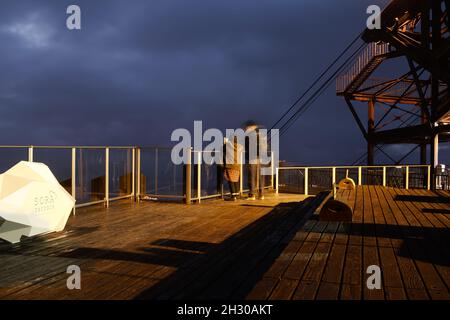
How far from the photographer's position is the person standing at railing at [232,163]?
10.9 m

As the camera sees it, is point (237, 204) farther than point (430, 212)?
Yes

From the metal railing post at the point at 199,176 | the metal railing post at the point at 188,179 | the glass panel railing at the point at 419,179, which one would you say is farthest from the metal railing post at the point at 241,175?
the glass panel railing at the point at 419,179

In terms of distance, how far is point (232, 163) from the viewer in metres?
11.0

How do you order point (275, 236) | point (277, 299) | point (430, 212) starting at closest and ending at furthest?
point (277, 299) → point (275, 236) → point (430, 212)

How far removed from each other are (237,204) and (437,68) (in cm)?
1209

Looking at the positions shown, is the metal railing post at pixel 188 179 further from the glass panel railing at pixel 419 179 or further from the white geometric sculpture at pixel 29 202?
the glass panel railing at pixel 419 179

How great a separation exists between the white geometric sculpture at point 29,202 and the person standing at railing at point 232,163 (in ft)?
17.4

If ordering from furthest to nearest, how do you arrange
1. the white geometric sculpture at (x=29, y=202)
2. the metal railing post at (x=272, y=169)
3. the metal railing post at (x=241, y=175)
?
the metal railing post at (x=272, y=169) < the metal railing post at (x=241, y=175) < the white geometric sculpture at (x=29, y=202)

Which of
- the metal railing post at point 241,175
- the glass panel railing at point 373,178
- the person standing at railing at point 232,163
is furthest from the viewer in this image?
the glass panel railing at point 373,178

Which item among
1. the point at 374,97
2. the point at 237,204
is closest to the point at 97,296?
the point at 237,204

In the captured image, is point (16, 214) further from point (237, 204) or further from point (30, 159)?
point (237, 204)

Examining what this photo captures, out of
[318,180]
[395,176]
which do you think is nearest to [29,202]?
[318,180]

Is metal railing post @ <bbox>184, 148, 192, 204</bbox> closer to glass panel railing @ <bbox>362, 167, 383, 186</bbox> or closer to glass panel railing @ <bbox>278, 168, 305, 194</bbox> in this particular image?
glass panel railing @ <bbox>278, 168, 305, 194</bbox>
